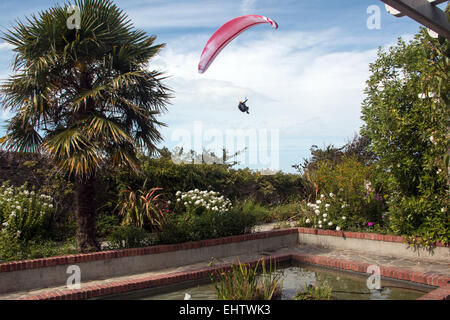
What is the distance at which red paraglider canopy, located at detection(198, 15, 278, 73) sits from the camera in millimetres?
7059

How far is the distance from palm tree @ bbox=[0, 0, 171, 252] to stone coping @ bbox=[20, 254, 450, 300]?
4.13 feet

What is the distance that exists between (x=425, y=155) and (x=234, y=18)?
439 cm

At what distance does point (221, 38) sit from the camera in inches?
284

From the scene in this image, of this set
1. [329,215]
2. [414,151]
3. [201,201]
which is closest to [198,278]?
[201,201]

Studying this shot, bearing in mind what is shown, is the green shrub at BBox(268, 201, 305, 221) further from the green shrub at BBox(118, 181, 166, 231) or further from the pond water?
the pond water

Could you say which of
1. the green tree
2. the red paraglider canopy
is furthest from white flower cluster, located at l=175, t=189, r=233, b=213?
the green tree

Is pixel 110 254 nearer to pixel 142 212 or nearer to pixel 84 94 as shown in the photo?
pixel 142 212

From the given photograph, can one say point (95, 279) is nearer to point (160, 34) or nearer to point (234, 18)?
point (160, 34)

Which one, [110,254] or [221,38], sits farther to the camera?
[221,38]

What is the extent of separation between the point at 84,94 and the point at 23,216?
2.95 m

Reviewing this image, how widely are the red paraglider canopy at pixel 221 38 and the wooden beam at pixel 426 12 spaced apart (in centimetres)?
321

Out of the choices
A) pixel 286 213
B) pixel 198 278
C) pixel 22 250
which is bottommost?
pixel 198 278

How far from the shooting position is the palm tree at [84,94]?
6.11 metres

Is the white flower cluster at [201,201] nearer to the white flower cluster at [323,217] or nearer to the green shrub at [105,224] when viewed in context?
the green shrub at [105,224]
